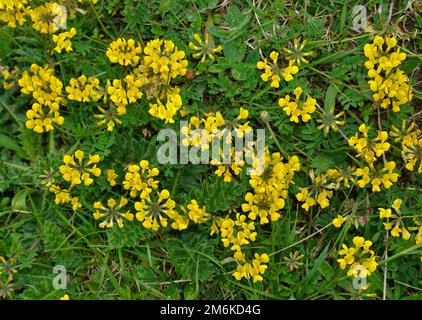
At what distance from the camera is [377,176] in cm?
401

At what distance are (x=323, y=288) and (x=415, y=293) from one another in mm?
693

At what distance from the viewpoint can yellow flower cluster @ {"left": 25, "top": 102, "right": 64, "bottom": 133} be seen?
4158 mm

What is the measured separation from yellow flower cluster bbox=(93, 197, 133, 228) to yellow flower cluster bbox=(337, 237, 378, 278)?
1.61 metres

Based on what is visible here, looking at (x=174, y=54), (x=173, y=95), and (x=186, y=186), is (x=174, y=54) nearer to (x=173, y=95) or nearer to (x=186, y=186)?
(x=173, y=95)

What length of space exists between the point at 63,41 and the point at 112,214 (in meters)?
1.43

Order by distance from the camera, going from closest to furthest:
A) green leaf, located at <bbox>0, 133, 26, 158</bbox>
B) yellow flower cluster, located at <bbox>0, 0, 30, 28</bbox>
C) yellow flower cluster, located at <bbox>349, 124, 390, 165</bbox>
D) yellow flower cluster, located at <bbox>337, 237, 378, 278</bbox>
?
yellow flower cluster, located at <bbox>337, 237, 378, 278</bbox>
yellow flower cluster, located at <bbox>349, 124, 390, 165</bbox>
yellow flower cluster, located at <bbox>0, 0, 30, 28</bbox>
green leaf, located at <bbox>0, 133, 26, 158</bbox>

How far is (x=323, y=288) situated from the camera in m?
4.04

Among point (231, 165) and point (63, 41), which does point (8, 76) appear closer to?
point (63, 41)

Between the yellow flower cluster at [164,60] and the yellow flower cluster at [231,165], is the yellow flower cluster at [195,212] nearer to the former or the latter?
the yellow flower cluster at [231,165]

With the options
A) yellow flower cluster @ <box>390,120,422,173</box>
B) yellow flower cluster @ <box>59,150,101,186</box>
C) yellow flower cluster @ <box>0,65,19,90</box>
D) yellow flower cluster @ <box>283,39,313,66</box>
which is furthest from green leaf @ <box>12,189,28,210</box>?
yellow flower cluster @ <box>390,120,422,173</box>

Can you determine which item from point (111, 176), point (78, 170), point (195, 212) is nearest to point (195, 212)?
point (195, 212)

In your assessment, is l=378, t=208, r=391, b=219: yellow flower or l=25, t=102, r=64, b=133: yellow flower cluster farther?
l=25, t=102, r=64, b=133: yellow flower cluster

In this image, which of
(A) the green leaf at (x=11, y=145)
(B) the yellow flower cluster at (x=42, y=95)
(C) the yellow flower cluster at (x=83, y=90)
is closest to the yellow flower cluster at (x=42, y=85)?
(B) the yellow flower cluster at (x=42, y=95)

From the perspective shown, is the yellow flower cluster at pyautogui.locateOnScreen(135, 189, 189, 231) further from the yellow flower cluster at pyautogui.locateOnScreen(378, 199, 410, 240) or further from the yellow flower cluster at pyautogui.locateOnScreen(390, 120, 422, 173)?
the yellow flower cluster at pyautogui.locateOnScreen(390, 120, 422, 173)
